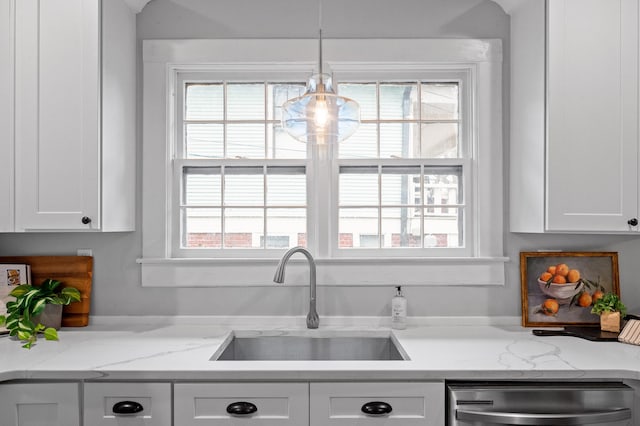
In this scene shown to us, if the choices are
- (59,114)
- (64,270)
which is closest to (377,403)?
(64,270)

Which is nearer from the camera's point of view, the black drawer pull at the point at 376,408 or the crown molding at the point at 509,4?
the black drawer pull at the point at 376,408

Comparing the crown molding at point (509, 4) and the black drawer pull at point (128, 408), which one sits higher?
the crown molding at point (509, 4)

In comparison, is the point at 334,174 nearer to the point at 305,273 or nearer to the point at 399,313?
the point at 305,273

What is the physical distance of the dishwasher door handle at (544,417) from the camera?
1644 millimetres

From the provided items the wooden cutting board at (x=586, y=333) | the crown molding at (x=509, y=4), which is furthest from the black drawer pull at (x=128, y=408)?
the crown molding at (x=509, y=4)

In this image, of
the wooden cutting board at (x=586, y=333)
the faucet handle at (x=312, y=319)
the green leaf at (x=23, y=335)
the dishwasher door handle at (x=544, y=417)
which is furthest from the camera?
A: the faucet handle at (x=312, y=319)

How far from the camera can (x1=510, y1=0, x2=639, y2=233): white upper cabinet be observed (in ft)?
6.79

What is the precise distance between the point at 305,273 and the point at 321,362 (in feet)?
2.20

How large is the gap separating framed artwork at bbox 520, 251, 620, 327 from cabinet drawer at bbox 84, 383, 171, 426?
172cm

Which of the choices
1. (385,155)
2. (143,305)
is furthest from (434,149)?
(143,305)

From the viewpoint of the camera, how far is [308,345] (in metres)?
2.29

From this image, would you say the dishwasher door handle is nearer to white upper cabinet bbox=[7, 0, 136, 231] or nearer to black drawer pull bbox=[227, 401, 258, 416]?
black drawer pull bbox=[227, 401, 258, 416]

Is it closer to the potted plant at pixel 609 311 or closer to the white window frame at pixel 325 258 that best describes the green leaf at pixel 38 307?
the white window frame at pixel 325 258

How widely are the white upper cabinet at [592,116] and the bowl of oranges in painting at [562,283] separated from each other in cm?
33
